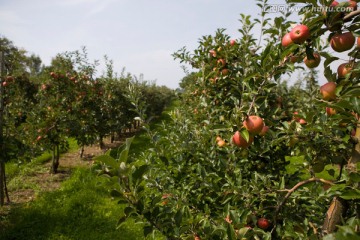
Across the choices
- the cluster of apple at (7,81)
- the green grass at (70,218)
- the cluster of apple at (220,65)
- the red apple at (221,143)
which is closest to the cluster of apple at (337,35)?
the red apple at (221,143)

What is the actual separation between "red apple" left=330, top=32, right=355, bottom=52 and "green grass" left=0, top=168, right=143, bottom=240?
3.80m

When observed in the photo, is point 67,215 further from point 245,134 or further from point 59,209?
point 245,134

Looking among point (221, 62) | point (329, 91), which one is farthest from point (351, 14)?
point (221, 62)

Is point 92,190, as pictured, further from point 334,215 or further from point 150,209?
point 334,215

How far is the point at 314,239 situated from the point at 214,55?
219 cm

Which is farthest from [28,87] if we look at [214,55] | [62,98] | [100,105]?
[214,55]

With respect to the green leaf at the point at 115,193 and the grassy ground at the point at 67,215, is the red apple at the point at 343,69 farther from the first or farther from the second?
the grassy ground at the point at 67,215

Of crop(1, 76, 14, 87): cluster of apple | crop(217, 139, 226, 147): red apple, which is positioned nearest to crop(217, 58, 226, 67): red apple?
crop(217, 139, 226, 147): red apple

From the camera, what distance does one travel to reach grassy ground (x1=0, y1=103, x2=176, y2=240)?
182 inches

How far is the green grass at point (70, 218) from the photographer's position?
15.2 ft

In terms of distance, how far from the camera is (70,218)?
516 centimetres

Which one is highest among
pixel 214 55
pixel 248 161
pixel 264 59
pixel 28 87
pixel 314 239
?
pixel 28 87

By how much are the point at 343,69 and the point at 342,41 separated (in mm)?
182

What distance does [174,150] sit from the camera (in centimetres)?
248
